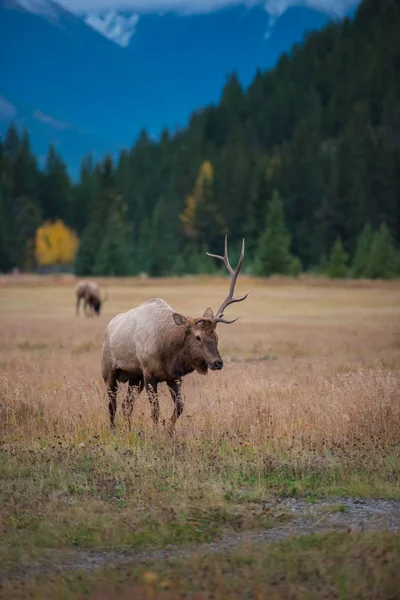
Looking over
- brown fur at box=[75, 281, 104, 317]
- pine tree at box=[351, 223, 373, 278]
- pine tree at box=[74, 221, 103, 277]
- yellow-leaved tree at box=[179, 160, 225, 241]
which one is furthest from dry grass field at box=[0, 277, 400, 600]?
yellow-leaved tree at box=[179, 160, 225, 241]

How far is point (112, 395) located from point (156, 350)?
1254 mm

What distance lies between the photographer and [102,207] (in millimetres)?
117250

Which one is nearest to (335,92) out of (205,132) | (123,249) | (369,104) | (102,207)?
(369,104)

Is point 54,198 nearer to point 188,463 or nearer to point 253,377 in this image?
point 253,377

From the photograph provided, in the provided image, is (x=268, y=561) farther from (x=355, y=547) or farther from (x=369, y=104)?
(x=369, y=104)

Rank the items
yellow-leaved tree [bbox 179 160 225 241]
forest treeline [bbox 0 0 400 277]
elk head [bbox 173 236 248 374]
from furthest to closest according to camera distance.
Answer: yellow-leaved tree [bbox 179 160 225 241], forest treeline [bbox 0 0 400 277], elk head [bbox 173 236 248 374]

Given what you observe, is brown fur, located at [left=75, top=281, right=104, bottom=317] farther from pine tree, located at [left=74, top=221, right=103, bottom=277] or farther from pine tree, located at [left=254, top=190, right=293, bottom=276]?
pine tree, located at [left=74, top=221, right=103, bottom=277]

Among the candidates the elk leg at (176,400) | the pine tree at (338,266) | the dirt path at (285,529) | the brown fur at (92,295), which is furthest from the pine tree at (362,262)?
the dirt path at (285,529)

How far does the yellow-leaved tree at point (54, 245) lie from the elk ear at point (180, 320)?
125m

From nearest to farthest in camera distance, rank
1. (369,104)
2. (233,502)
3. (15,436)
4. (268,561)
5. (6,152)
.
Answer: (268,561), (233,502), (15,436), (369,104), (6,152)

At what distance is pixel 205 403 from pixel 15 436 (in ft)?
9.63

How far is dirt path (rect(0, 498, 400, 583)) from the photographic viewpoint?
7.15 meters

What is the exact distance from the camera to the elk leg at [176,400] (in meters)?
11.7

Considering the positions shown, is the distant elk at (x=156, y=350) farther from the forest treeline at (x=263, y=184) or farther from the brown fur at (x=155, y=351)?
the forest treeline at (x=263, y=184)
